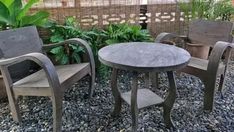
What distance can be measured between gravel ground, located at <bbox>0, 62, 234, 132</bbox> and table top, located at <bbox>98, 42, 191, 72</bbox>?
1.86ft

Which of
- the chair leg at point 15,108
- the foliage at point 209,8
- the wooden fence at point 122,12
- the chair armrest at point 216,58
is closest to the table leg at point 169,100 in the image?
the chair armrest at point 216,58

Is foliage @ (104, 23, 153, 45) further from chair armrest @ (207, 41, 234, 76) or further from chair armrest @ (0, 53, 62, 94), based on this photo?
chair armrest @ (0, 53, 62, 94)

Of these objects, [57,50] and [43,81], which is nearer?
[43,81]

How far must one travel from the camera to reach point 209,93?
84.9 inches

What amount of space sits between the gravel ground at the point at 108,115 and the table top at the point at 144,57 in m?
0.57

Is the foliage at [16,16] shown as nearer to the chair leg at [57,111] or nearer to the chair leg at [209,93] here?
the chair leg at [57,111]

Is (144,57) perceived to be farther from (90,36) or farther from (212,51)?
(90,36)

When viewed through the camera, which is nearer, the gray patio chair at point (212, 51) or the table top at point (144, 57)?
the table top at point (144, 57)

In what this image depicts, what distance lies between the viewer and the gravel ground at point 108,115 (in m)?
1.99

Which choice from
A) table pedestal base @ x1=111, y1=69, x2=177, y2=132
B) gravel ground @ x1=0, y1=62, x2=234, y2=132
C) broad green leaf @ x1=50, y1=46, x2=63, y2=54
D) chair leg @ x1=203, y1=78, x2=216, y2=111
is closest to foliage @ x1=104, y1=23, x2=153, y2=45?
broad green leaf @ x1=50, y1=46, x2=63, y2=54

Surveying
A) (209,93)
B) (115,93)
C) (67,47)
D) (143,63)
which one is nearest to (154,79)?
(209,93)

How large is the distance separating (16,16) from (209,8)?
246cm

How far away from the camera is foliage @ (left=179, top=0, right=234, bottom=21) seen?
3.13m

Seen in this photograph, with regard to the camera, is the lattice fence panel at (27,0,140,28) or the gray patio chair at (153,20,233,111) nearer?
the gray patio chair at (153,20,233,111)
